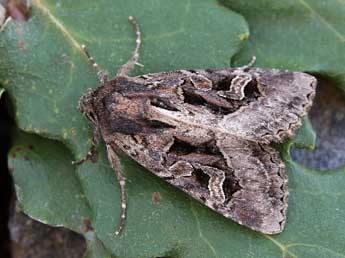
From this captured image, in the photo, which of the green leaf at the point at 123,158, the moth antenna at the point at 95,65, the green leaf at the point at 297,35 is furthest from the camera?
the green leaf at the point at 297,35

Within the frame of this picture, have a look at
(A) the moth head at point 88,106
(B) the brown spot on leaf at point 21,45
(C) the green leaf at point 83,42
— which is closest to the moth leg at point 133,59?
(C) the green leaf at point 83,42

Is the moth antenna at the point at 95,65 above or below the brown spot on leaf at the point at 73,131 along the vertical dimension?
above

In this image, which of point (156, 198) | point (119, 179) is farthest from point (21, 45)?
point (156, 198)

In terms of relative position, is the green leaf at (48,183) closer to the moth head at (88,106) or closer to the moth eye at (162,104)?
the moth head at (88,106)

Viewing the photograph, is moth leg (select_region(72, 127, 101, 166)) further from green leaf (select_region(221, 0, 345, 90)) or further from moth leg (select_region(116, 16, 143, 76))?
green leaf (select_region(221, 0, 345, 90))

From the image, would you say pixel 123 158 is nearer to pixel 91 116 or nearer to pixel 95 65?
pixel 91 116
